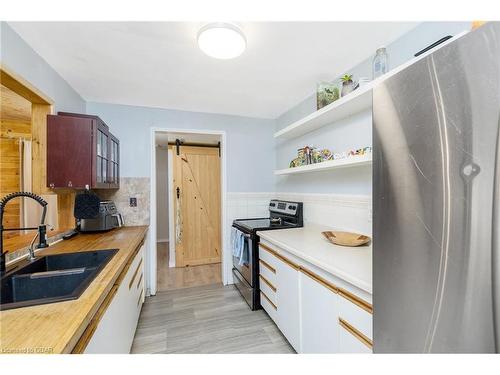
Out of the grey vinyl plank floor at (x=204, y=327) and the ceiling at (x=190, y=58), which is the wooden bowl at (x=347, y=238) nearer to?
the grey vinyl plank floor at (x=204, y=327)

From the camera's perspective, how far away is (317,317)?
1.38m

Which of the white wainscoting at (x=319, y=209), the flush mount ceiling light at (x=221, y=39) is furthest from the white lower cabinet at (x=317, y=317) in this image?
the flush mount ceiling light at (x=221, y=39)

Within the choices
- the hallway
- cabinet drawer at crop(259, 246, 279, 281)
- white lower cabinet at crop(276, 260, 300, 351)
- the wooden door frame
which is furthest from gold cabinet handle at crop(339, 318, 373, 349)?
the hallway

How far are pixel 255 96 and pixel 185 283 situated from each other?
2636mm

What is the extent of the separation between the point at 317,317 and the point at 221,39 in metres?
1.84

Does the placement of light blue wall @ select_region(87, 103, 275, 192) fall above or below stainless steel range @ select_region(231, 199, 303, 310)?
above

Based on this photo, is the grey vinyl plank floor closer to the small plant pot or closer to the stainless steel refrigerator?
the stainless steel refrigerator

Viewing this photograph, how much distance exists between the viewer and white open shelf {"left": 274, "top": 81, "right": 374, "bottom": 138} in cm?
149

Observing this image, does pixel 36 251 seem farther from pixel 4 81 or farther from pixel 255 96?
pixel 255 96

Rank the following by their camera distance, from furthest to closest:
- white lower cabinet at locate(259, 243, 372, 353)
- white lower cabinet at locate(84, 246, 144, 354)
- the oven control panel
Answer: the oven control panel, white lower cabinet at locate(259, 243, 372, 353), white lower cabinet at locate(84, 246, 144, 354)

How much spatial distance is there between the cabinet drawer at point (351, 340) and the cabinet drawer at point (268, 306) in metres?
0.88

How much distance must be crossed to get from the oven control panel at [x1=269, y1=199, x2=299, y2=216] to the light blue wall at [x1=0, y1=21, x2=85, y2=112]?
245cm
